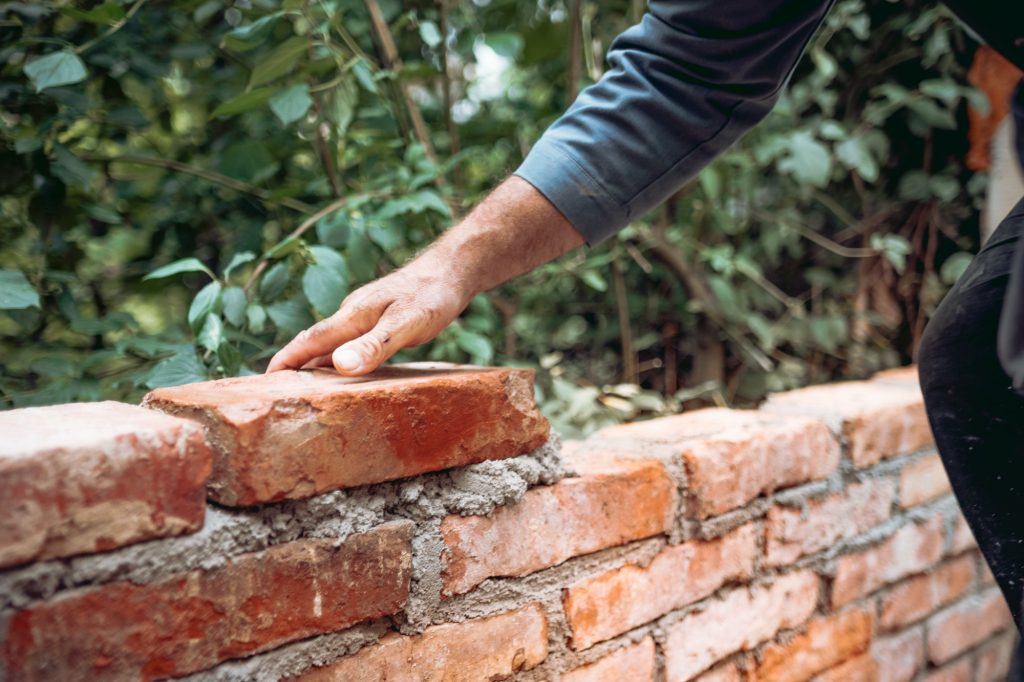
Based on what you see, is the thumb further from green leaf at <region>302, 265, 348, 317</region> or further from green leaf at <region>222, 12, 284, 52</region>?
green leaf at <region>222, 12, 284, 52</region>

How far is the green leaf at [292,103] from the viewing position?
48.8 inches

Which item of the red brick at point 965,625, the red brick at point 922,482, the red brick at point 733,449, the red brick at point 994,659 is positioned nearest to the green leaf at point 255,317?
the red brick at point 733,449

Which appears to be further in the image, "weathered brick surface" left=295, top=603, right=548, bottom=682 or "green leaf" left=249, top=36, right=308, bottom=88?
"green leaf" left=249, top=36, right=308, bottom=88

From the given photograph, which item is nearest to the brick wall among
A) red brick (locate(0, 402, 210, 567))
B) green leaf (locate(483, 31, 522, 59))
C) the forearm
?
red brick (locate(0, 402, 210, 567))

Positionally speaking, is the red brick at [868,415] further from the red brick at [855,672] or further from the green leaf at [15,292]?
the green leaf at [15,292]

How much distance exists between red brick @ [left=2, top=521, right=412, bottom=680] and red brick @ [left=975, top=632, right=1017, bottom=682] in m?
1.51

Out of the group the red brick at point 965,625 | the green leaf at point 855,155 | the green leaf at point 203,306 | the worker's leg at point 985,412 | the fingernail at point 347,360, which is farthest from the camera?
the green leaf at point 855,155

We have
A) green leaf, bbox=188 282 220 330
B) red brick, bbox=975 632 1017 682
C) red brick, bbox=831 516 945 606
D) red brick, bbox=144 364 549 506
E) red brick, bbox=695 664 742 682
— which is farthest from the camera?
red brick, bbox=975 632 1017 682

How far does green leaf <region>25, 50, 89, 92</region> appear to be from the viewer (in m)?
1.08

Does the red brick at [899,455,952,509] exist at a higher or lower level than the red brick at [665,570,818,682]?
higher

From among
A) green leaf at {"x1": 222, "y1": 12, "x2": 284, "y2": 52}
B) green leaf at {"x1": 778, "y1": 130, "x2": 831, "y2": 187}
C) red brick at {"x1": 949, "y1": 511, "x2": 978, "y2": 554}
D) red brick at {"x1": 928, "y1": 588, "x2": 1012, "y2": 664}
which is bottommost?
red brick at {"x1": 928, "y1": 588, "x2": 1012, "y2": 664}

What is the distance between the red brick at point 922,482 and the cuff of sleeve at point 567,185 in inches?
34.4

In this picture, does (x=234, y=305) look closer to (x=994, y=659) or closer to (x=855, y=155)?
(x=855, y=155)

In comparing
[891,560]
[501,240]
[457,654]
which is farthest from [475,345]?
[891,560]
